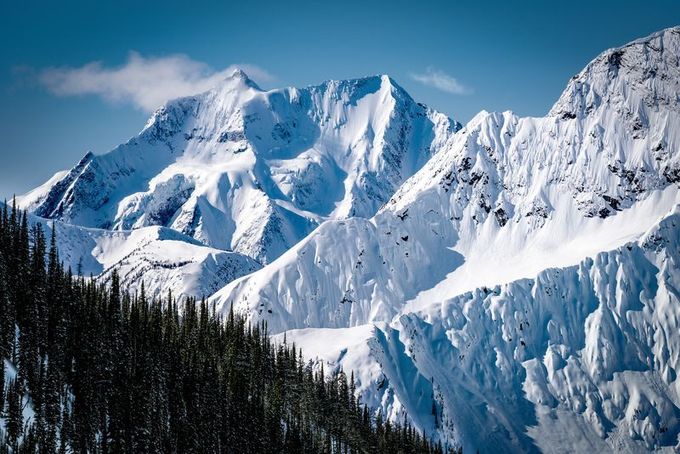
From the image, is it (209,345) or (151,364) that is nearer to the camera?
(151,364)

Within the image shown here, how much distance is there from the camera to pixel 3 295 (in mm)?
122250

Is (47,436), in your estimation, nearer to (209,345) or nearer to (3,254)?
(3,254)

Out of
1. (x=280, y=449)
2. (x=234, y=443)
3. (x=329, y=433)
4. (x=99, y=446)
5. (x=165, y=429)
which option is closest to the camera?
(x=99, y=446)

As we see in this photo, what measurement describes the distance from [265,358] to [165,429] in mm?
64277

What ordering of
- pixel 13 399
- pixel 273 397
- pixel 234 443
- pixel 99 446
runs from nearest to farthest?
pixel 13 399 → pixel 99 446 → pixel 234 443 → pixel 273 397

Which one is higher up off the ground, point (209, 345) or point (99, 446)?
point (209, 345)

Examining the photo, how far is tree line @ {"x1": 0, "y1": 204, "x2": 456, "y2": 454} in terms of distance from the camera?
115 meters

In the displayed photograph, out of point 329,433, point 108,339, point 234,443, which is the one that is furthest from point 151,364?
point 329,433

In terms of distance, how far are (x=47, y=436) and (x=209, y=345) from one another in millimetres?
72605

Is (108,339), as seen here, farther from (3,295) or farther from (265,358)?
(265,358)

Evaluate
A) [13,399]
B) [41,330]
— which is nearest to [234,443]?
[41,330]

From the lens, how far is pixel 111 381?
424ft

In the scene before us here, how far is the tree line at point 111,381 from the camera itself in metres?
115

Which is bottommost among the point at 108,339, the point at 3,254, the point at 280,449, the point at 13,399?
the point at 280,449
